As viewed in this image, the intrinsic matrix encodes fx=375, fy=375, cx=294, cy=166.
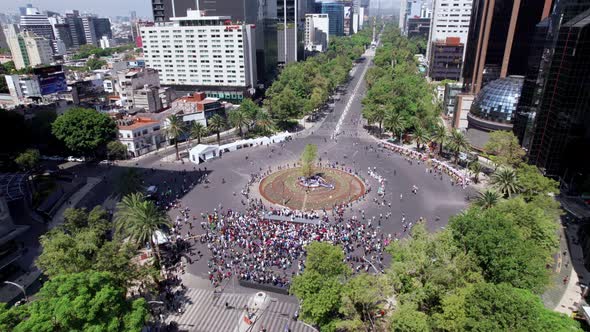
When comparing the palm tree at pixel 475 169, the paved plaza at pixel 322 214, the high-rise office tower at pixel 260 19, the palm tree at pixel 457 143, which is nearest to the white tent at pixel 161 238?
the paved plaza at pixel 322 214

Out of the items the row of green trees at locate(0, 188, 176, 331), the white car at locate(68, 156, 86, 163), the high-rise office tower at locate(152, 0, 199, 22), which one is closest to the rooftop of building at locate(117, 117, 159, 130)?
the white car at locate(68, 156, 86, 163)

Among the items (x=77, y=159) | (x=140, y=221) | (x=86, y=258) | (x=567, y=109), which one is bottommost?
(x=77, y=159)

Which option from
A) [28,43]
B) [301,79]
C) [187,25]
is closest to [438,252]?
[301,79]

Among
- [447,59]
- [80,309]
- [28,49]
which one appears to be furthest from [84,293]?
[28,49]

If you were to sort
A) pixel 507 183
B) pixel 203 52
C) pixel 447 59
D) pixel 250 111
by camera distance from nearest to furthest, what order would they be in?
pixel 507 183
pixel 250 111
pixel 203 52
pixel 447 59

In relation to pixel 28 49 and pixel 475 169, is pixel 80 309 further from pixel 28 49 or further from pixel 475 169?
pixel 28 49

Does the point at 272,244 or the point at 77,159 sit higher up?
the point at 272,244

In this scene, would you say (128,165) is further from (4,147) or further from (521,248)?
(521,248)

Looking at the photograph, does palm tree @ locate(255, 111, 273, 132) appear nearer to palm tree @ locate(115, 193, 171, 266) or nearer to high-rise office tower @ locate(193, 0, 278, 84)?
high-rise office tower @ locate(193, 0, 278, 84)
